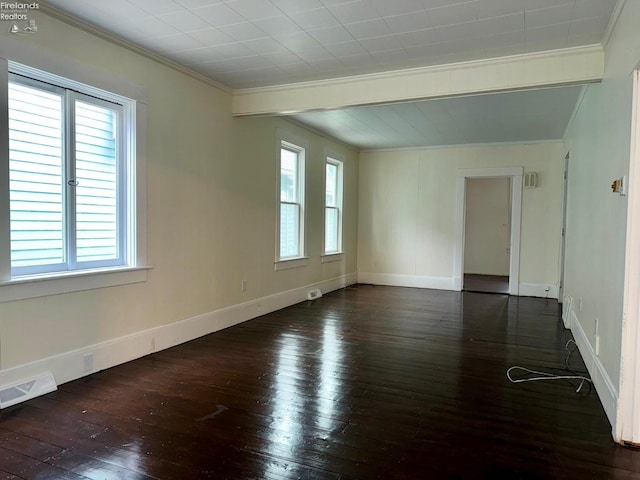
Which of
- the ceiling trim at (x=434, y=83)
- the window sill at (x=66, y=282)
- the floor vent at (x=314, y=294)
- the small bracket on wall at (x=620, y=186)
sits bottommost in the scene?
the floor vent at (x=314, y=294)

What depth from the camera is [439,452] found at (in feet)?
7.25

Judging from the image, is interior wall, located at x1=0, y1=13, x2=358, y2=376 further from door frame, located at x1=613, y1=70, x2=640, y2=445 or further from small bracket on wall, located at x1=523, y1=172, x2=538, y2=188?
small bracket on wall, located at x1=523, y1=172, x2=538, y2=188

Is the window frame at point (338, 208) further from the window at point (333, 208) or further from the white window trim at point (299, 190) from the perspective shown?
the white window trim at point (299, 190)

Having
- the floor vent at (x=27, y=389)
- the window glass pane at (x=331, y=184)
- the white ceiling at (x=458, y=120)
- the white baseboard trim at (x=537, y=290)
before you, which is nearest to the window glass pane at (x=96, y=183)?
the floor vent at (x=27, y=389)

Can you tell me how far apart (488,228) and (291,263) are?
6.45 meters

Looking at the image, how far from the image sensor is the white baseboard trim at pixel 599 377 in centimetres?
251

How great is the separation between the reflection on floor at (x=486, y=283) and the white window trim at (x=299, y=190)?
3397 mm

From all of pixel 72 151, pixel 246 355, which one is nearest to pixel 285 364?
pixel 246 355

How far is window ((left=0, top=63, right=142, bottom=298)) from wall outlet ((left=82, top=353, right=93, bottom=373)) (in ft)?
2.13

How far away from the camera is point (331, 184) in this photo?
7.59m

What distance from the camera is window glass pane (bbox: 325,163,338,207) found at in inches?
295

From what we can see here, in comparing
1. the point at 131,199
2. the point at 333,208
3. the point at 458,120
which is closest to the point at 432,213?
the point at 333,208

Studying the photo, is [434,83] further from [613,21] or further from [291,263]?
[291,263]

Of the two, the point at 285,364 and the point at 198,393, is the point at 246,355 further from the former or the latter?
the point at 198,393
